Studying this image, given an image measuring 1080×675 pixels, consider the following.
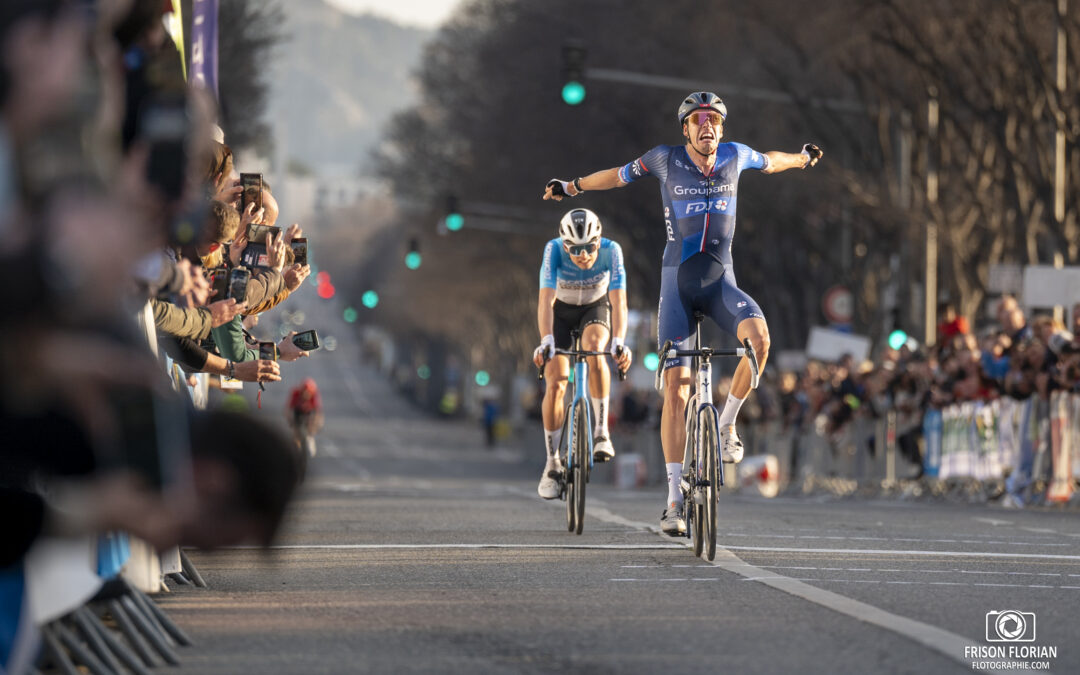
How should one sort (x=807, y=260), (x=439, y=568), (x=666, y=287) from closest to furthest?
(x=439, y=568) < (x=666, y=287) < (x=807, y=260)

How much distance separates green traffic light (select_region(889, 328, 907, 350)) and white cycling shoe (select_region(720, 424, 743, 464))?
22.0 m

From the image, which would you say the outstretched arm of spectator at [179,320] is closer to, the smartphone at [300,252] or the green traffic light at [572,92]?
Result: the smartphone at [300,252]

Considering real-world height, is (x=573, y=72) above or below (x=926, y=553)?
above

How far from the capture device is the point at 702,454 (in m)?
A: 11.3

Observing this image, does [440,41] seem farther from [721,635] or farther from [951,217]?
[721,635]

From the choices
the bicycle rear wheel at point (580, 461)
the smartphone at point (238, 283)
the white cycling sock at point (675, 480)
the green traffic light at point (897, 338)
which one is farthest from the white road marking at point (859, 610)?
the green traffic light at point (897, 338)

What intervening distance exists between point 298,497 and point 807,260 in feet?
158

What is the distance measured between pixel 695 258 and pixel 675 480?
1294 millimetres

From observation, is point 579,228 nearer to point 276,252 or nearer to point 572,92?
point 276,252

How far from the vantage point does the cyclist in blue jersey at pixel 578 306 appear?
14.3 meters

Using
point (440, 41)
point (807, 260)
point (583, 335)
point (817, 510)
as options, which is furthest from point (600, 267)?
point (440, 41)

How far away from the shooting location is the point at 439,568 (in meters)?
10.6

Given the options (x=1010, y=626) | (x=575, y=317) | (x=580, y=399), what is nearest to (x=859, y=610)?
(x=1010, y=626)

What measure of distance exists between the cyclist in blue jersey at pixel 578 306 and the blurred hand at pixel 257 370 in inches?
165
